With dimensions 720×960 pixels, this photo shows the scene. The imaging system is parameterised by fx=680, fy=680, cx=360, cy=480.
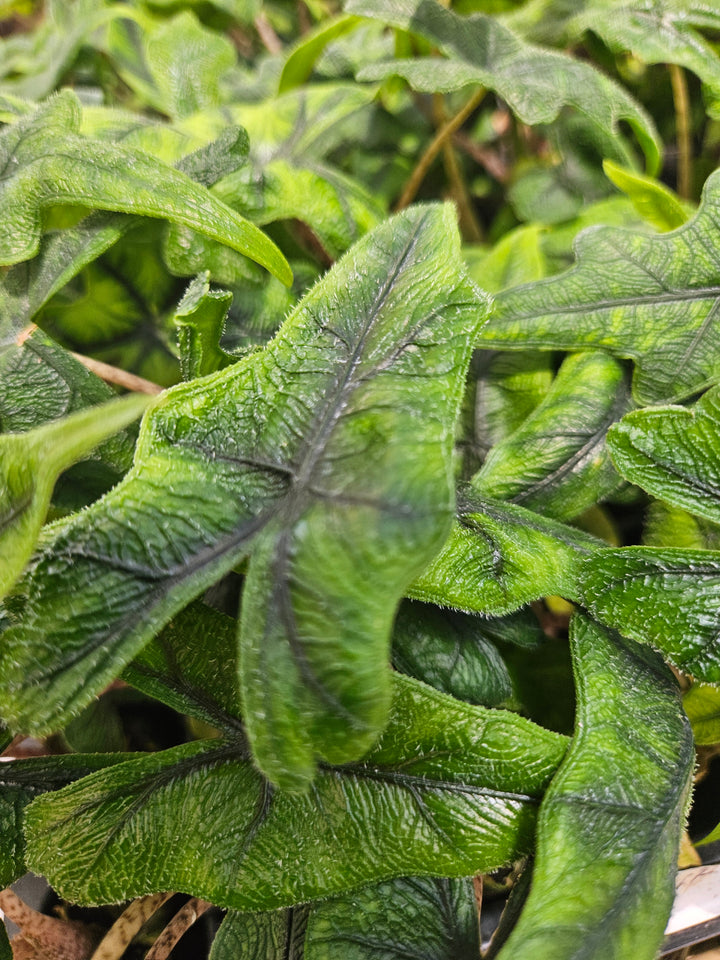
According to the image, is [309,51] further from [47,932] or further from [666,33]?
[47,932]

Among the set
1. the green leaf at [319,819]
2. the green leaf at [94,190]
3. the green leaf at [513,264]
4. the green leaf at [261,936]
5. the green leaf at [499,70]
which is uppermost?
the green leaf at [499,70]

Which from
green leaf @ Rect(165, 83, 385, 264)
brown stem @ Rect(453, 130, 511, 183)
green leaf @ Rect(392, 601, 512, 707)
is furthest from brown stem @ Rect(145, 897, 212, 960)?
brown stem @ Rect(453, 130, 511, 183)

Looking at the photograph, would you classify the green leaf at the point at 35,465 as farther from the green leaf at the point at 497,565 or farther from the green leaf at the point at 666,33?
the green leaf at the point at 666,33

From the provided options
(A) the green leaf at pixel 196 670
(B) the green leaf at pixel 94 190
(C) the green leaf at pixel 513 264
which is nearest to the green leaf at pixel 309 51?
(C) the green leaf at pixel 513 264

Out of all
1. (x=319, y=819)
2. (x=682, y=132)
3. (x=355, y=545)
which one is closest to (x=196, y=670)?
(x=319, y=819)

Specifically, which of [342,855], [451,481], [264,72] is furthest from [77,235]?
[264,72]

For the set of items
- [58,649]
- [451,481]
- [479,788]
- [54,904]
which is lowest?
[54,904]

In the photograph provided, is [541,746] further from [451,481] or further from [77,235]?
[77,235]

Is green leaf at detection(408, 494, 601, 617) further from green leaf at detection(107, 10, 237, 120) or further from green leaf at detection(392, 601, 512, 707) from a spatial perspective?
green leaf at detection(107, 10, 237, 120)
